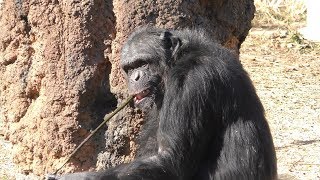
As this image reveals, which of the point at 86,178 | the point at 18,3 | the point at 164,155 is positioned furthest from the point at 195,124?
the point at 18,3

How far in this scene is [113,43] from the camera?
6.57 m

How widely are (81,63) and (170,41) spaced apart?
926mm

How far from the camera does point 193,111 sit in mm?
5633

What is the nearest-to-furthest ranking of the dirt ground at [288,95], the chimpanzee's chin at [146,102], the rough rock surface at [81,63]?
the chimpanzee's chin at [146,102], the rough rock surface at [81,63], the dirt ground at [288,95]

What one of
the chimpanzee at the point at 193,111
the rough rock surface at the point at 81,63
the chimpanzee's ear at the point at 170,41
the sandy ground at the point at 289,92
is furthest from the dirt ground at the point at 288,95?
the chimpanzee's ear at the point at 170,41

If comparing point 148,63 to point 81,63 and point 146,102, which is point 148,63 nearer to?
point 146,102

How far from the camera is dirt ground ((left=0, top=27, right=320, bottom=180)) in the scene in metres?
8.80

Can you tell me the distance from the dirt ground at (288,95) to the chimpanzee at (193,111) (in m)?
1.75

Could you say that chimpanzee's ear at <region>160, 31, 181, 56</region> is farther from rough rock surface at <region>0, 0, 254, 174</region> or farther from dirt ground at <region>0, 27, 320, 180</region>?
dirt ground at <region>0, 27, 320, 180</region>

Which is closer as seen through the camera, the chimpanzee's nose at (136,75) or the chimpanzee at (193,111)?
the chimpanzee at (193,111)

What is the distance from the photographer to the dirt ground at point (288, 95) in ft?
28.9

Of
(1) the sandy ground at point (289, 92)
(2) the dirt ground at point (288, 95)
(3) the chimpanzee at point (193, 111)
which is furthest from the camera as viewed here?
(1) the sandy ground at point (289, 92)

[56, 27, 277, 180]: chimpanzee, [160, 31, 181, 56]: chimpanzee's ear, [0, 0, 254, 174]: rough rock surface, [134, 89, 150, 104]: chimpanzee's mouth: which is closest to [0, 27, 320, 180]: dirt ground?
[0, 0, 254, 174]: rough rock surface

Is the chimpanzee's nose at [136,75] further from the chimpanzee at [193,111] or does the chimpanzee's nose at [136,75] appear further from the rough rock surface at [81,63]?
the rough rock surface at [81,63]
